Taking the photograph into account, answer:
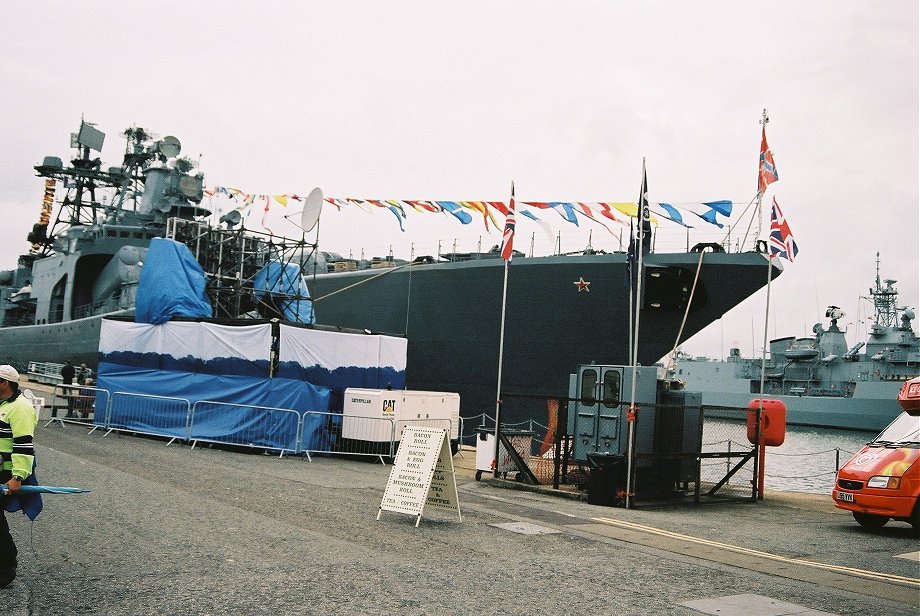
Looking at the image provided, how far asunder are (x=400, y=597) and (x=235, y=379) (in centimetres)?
1217

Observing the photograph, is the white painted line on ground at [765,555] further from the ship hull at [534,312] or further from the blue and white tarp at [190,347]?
the ship hull at [534,312]

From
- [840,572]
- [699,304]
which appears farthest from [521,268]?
[840,572]

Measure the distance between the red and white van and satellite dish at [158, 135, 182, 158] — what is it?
112 feet

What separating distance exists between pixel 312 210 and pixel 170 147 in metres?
20.1

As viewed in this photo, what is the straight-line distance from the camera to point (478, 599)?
17.8 feet

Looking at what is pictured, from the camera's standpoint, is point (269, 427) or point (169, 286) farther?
point (169, 286)

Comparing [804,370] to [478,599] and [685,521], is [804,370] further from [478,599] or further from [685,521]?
[478,599]

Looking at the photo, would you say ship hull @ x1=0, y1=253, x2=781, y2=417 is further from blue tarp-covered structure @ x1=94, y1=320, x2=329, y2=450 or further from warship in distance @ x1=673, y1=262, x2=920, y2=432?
warship in distance @ x1=673, y1=262, x2=920, y2=432

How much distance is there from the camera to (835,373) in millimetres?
57438

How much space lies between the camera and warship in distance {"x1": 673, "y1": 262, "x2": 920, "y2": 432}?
5250 cm

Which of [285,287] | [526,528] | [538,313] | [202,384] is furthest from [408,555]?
[285,287]

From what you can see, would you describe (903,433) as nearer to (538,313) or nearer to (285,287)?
(538,313)

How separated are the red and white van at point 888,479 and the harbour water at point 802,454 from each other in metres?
2.66

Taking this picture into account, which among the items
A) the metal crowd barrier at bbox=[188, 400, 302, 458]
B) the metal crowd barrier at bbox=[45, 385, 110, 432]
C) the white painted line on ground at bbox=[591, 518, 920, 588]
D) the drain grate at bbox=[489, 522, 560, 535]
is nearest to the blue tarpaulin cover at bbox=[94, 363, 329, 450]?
the metal crowd barrier at bbox=[188, 400, 302, 458]
